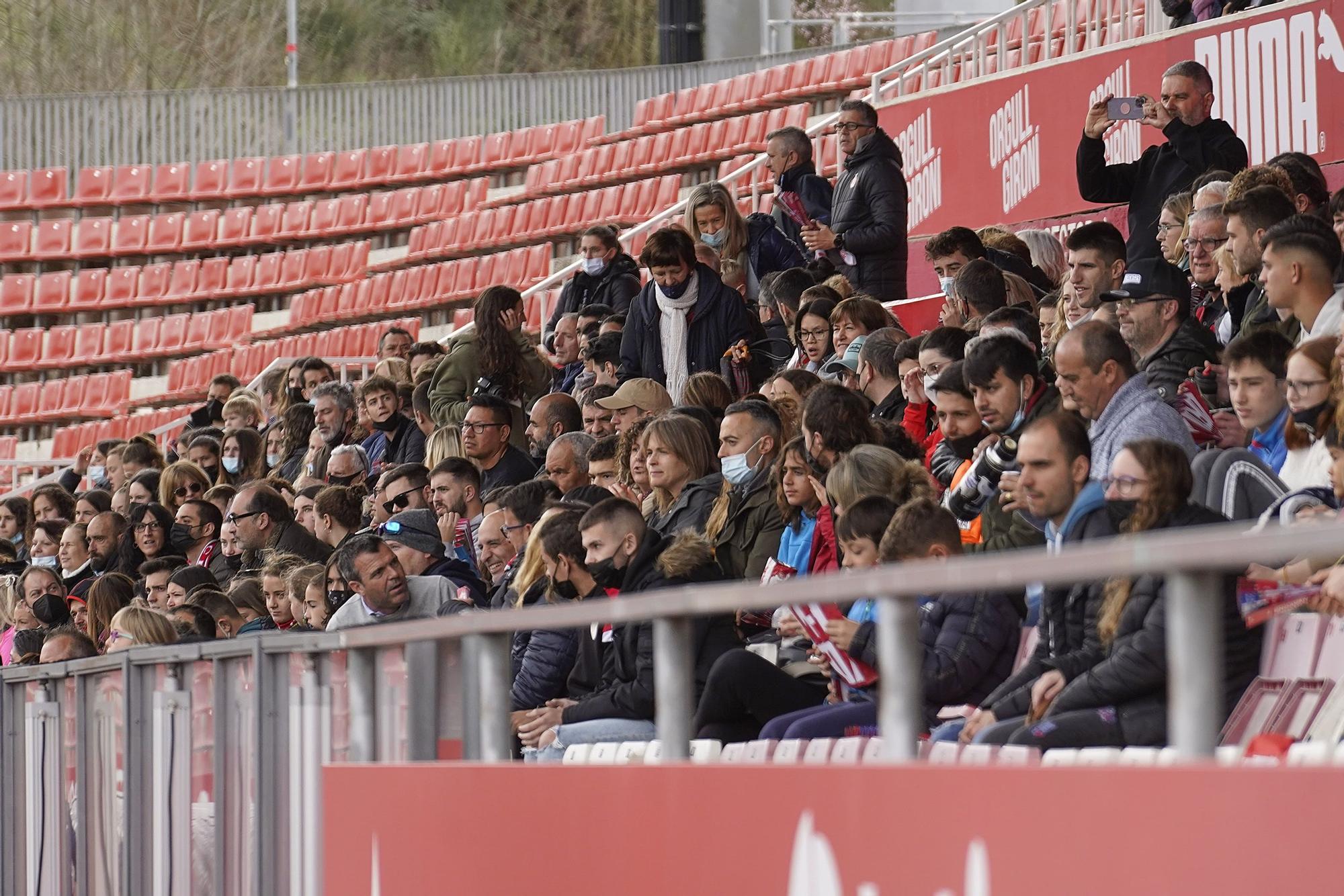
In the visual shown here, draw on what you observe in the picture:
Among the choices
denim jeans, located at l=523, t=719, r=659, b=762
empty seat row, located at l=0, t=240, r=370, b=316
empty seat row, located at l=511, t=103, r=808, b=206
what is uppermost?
empty seat row, located at l=511, t=103, r=808, b=206

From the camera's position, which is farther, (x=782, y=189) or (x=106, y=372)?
(x=106, y=372)

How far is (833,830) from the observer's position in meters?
2.92

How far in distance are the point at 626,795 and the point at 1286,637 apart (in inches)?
48.0

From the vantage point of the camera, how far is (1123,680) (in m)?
3.55

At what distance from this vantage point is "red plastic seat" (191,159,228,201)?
24.0 meters

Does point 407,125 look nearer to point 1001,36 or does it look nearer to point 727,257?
point 1001,36

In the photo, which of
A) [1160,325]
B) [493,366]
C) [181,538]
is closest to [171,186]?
[181,538]

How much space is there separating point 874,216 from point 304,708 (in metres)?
6.04

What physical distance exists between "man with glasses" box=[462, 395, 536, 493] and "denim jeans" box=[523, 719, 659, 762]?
12.2 feet

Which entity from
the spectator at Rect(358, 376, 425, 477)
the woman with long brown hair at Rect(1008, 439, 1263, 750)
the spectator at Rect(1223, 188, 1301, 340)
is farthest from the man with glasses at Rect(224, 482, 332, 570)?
the woman with long brown hair at Rect(1008, 439, 1263, 750)

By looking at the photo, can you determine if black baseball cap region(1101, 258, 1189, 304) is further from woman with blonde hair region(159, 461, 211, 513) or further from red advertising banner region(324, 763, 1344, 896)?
woman with blonde hair region(159, 461, 211, 513)

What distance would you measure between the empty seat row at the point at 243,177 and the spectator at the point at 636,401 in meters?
15.3

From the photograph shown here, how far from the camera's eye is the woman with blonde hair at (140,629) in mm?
7082

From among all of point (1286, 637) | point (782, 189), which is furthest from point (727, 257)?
point (1286, 637)
